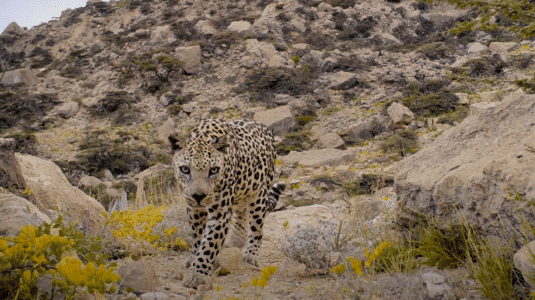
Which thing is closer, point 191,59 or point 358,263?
point 358,263

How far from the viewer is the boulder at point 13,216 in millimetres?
3171

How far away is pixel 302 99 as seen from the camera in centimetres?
2380

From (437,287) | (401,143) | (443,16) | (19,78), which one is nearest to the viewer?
(437,287)

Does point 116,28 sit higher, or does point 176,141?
point 116,28

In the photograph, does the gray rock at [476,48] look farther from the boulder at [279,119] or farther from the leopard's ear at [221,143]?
the leopard's ear at [221,143]

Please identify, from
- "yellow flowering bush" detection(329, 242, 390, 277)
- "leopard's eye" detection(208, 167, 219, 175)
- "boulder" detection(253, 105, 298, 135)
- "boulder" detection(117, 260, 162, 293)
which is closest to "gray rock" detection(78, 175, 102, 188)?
"boulder" detection(253, 105, 298, 135)

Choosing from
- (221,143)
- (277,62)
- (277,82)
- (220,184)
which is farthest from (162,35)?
(220,184)

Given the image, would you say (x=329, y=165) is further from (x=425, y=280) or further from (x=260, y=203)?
(x=425, y=280)

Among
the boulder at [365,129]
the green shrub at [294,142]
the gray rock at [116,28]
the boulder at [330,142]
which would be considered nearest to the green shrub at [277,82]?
the green shrub at [294,142]

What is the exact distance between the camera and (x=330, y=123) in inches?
843

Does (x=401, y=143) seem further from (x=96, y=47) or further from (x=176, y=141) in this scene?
(x=96, y=47)

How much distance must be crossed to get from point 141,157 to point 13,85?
53.3 feet

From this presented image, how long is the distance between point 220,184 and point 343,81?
20.6m

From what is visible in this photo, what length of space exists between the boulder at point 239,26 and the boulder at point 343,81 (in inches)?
387
